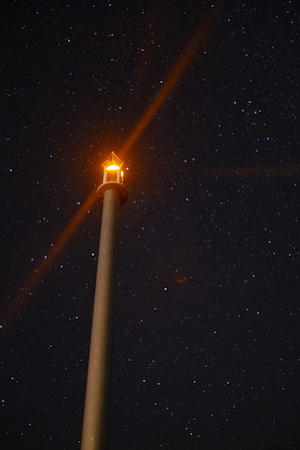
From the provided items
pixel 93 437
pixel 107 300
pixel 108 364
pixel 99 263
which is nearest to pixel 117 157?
pixel 99 263

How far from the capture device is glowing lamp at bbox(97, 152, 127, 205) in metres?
5.75

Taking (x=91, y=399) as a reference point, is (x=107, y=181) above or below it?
above

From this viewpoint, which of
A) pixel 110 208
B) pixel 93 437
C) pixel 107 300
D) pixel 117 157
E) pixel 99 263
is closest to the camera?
pixel 93 437

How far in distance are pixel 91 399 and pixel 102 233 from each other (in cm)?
193

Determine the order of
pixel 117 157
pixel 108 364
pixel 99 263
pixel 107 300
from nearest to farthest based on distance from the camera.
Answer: pixel 108 364 → pixel 107 300 → pixel 99 263 → pixel 117 157

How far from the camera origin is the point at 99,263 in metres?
5.04

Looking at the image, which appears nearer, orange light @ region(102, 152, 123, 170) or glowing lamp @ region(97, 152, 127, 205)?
glowing lamp @ region(97, 152, 127, 205)

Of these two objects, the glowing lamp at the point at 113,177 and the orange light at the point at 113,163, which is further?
the orange light at the point at 113,163

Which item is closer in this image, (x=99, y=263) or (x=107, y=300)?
(x=107, y=300)

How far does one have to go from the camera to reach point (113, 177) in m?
5.88

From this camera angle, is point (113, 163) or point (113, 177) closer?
Result: point (113, 177)

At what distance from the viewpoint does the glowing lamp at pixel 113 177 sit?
18.9ft

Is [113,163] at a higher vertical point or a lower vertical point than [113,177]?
higher

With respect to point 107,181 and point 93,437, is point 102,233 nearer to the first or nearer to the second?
point 107,181
